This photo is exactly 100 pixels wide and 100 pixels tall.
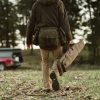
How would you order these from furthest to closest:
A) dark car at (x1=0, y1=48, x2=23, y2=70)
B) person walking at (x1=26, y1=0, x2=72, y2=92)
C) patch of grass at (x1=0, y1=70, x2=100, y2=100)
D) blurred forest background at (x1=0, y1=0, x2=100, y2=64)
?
blurred forest background at (x1=0, y1=0, x2=100, y2=64)
dark car at (x1=0, y1=48, x2=23, y2=70)
person walking at (x1=26, y1=0, x2=72, y2=92)
patch of grass at (x1=0, y1=70, x2=100, y2=100)

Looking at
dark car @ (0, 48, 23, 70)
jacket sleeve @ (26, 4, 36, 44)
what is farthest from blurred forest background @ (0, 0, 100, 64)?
jacket sleeve @ (26, 4, 36, 44)

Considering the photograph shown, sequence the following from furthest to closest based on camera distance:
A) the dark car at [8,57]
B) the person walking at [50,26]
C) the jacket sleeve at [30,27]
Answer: the dark car at [8,57], the jacket sleeve at [30,27], the person walking at [50,26]

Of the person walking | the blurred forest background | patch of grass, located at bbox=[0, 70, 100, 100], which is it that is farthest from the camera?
the blurred forest background

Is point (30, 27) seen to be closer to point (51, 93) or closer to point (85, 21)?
point (51, 93)

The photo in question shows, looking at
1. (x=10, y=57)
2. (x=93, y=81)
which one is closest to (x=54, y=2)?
(x=93, y=81)

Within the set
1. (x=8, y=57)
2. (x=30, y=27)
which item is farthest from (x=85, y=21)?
(x=30, y=27)

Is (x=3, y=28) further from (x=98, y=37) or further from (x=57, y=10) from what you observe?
(x=57, y=10)

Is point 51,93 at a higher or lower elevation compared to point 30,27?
lower

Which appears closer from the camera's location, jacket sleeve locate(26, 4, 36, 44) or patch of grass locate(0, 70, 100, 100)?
patch of grass locate(0, 70, 100, 100)

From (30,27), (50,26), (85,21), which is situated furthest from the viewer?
(85,21)

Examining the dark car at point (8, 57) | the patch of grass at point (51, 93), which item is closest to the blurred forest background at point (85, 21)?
the dark car at point (8, 57)

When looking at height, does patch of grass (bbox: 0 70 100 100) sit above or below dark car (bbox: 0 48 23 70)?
above

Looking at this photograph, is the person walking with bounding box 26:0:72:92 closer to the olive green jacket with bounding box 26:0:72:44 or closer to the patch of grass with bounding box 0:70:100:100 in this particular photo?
the olive green jacket with bounding box 26:0:72:44

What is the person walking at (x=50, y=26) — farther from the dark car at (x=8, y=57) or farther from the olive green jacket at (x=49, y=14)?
the dark car at (x=8, y=57)
